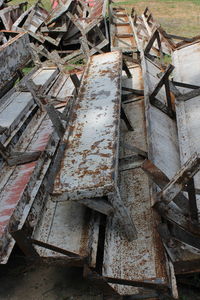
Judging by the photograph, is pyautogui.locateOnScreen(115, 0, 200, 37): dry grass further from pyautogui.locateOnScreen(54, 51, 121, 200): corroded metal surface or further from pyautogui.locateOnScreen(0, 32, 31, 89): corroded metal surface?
pyautogui.locateOnScreen(54, 51, 121, 200): corroded metal surface

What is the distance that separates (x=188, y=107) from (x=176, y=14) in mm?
9239

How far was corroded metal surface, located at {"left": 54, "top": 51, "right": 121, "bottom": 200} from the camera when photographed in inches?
94.9

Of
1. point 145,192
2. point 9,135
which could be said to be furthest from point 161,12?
point 145,192

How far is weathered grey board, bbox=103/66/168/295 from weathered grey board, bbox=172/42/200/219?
532 mm

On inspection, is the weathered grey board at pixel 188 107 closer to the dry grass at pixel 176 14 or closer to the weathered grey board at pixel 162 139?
the weathered grey board at pixel 162 139

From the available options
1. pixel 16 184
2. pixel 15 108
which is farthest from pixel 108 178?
pixel 15 108

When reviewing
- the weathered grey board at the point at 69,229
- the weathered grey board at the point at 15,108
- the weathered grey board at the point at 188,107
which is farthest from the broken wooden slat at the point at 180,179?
the weathered grey board at the point at 15,108

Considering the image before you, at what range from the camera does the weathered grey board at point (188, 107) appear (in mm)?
3512

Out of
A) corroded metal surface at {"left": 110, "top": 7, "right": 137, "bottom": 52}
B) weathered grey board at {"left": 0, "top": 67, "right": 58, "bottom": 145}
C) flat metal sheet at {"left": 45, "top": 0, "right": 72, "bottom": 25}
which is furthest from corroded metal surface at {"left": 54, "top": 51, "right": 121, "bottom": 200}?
flat metal sheet at {"left": 45, "top": 0, "right": 72, "bottom": 25}

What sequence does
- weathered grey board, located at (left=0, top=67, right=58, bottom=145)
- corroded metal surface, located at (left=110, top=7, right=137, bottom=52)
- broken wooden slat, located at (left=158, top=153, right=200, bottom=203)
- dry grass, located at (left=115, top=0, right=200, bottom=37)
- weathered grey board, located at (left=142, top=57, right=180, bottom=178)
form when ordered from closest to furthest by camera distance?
broken wooden slat, located at (left=158, top=153, right=200, bottom=203) < weathered grey board, located at (left=142, top=57, right=180, bottom=178) < weathered grey board, located at (left=0, top=67, right=58, bottom=145) < corroded metal surface, located at (left=110, top=7, right=137, bottom=52) < dry grass, located at (left=115, top=0, right=200, bottom=37)

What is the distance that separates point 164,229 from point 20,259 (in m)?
1.95

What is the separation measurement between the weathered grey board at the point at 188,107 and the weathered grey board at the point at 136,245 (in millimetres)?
532

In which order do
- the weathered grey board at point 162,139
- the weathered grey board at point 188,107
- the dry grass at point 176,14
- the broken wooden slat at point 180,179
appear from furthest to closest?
the dry grass at point 176,14
the weathered grey board at point 188,107
the weathered grey board at point 162,139
the broken wooden slat at point 180,179

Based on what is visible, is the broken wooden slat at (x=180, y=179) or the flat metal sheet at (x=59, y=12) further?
the flat metal sheet at (x=59, y=12)
